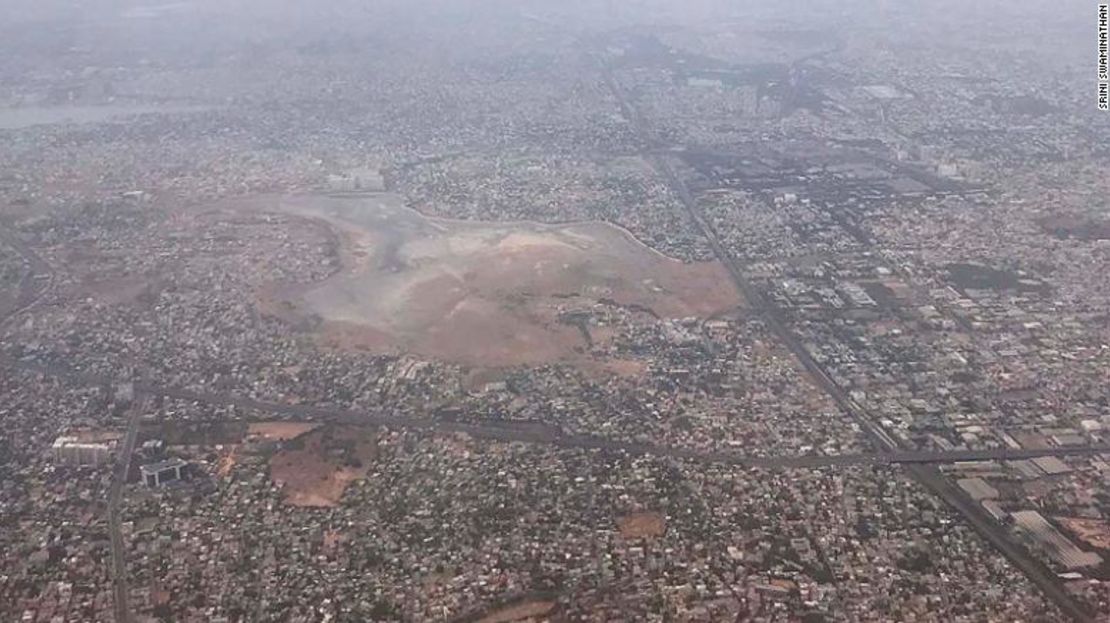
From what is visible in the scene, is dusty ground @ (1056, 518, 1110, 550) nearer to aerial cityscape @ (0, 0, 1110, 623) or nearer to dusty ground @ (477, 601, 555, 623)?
aerial cityscape @ (0, 0, 1110, 623)

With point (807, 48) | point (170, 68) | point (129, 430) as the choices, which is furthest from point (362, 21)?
point (129, 430)

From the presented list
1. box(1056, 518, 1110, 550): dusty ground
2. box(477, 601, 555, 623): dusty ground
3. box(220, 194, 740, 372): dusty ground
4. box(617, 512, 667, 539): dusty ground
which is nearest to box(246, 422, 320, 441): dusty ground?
box(220, 194, 740, 372): dusty ground

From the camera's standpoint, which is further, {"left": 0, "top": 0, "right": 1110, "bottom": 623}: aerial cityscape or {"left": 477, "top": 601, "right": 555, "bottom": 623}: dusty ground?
{"left": 0, "top": 0, "right": 1110, "bottom": 623}: aerial cityscape

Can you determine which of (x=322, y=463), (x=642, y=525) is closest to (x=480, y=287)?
(x=322, y=463)

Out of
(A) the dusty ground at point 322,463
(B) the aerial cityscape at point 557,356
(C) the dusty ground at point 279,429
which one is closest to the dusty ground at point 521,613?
(B) the aerial cityscape at point 557,356

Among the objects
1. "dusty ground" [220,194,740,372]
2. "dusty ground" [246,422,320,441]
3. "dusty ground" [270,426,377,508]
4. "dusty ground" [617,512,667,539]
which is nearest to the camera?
"dusty ground" [617,512,667,539]
